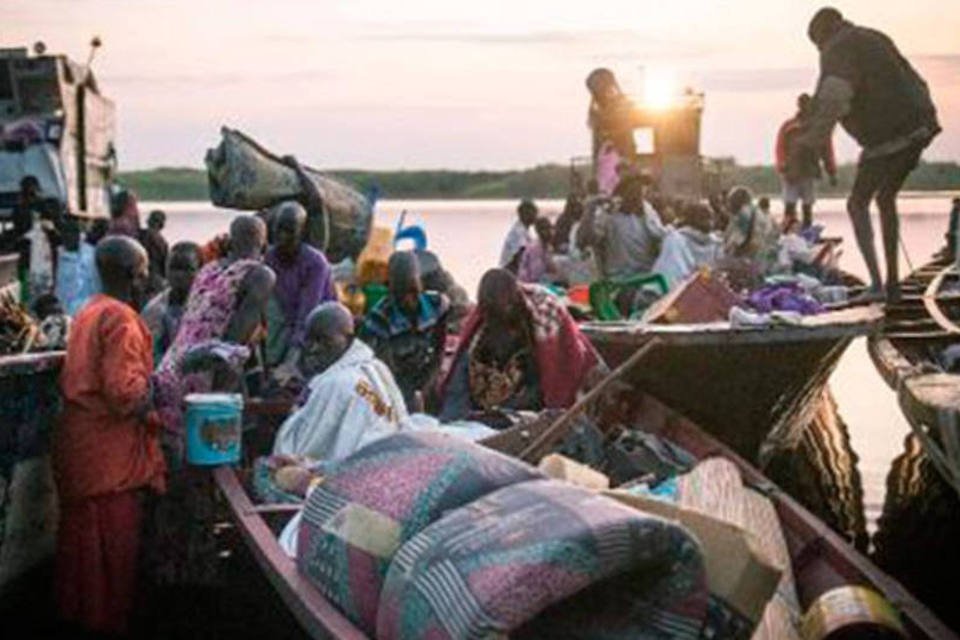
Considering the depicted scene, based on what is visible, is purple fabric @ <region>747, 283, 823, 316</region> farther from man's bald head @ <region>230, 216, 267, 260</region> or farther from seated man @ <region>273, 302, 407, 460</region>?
seated man @ <region>273, 302, 407, 460</region>

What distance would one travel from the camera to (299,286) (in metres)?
8.10

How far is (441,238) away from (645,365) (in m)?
62.8

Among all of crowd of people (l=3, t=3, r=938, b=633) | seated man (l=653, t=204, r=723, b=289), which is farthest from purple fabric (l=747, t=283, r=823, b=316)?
seated man (l=653, t=204, r=723, b=289)

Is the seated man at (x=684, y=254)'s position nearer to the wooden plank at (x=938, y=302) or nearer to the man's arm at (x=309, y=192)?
the wooden plank at (x=938, y=302)

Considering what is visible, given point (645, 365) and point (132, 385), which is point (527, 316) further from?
point (132, 385)

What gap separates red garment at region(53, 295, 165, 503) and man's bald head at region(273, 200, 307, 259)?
6.00ft

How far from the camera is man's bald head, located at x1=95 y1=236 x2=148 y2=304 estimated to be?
6242mm

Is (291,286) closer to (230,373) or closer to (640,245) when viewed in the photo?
(230,373)

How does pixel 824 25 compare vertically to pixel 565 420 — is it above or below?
above

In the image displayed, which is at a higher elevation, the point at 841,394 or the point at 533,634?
the point at 533,634

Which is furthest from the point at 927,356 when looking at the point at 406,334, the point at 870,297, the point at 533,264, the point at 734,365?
the point at 533,264

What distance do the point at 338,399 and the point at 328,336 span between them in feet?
1.05

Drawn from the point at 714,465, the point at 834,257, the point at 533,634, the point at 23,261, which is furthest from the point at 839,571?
the point at 834,257

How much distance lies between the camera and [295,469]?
603 cm
